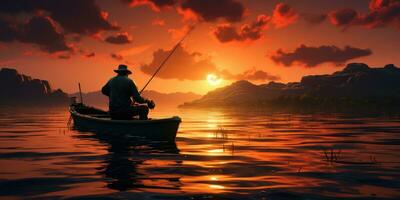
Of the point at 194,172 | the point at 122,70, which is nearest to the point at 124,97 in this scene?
the point at 122,70

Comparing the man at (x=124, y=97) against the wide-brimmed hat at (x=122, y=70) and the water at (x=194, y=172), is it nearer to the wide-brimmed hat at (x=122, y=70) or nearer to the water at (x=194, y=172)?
the wide-brimmed hat at (x=122, y=70)

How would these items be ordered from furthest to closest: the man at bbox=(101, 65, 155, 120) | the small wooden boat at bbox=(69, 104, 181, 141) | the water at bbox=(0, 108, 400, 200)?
1. the man at bbox=(101, 65, 155, 120)
2. the small wooden boat at bbox=(69, 104, 181, 141)
3. the water at bbox=(0, 108, 400, 200)

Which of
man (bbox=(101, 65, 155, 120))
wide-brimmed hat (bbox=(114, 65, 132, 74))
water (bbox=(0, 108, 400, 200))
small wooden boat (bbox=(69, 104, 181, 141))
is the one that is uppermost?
wide-brimmed hat (bbox=(114, 65, 132, 74))

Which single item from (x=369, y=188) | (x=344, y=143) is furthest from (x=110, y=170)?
(x=344, y=143)

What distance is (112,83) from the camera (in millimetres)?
18344

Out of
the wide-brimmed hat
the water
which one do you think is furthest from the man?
the water

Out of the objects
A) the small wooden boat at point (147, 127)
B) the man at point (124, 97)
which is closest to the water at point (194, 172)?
the small wooden boat at point (147, 127)

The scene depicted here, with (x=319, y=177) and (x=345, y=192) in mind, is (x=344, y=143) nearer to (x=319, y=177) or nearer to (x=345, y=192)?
(x=319, y=177)

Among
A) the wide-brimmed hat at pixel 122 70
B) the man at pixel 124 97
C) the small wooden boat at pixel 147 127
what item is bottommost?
the small wooden boat at pixel 147 127

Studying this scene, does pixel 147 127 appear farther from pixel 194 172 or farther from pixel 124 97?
pixel 194 172

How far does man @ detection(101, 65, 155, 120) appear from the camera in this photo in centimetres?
1806

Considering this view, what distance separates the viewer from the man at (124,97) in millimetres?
18062

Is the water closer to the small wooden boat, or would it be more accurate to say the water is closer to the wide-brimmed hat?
the small wooden boat

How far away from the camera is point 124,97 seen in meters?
18.5
